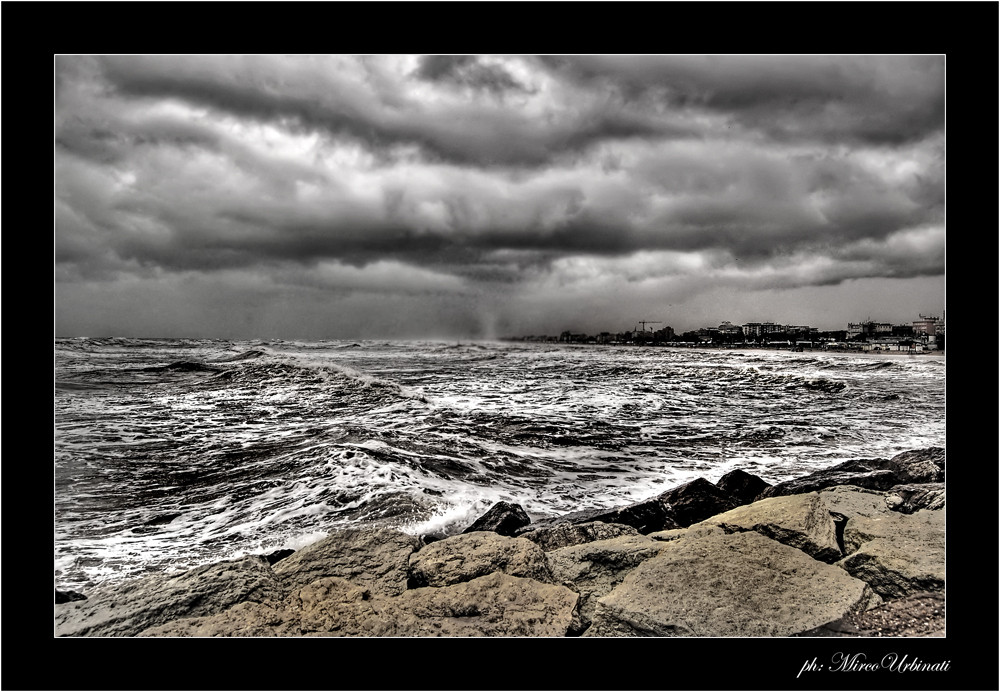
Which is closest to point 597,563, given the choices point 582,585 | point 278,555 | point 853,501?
point 582,585

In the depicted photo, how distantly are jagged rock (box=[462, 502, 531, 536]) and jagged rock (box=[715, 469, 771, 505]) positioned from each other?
4.28 ft

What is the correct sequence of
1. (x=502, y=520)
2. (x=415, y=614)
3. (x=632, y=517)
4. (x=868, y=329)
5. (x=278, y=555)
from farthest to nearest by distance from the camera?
(x=868, y=329), (x=632, y=517), (x=502, y=520), (x=278, y=555), (x=415, y=614)

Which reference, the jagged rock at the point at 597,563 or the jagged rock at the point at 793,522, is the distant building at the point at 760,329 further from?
the jagged rock at the point at 597,563

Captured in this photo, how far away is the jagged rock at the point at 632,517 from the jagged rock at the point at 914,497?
134 cm

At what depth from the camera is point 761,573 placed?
2.68m

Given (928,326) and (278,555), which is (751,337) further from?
(278,555)

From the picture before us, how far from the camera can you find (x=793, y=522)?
2.88 meters

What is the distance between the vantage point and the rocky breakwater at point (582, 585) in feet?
8.32

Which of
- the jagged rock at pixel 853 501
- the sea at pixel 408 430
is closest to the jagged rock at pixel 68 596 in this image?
the sea at pixel 408 430

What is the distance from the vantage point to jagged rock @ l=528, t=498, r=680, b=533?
3172mm

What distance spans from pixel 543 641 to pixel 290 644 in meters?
1.26

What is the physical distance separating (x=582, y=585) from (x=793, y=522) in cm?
128
